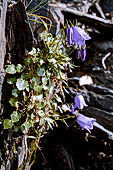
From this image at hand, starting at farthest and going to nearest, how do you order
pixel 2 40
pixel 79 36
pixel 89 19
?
1. pixel 89 19
2. pixel 79 36
3. pixel 2 40

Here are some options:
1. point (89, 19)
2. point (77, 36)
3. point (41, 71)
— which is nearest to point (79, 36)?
point (77, 36)

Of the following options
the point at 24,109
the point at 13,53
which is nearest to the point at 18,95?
the point at 24,109

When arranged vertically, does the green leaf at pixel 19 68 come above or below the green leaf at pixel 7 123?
above

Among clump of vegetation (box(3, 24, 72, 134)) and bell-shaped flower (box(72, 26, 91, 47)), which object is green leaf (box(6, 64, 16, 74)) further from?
bell-shaped flower (box(72, 26, 91, 47))

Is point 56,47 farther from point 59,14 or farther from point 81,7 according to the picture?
point 81,7

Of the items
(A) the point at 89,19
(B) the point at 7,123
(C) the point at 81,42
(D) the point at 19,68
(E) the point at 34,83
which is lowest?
(B) the point at 7,123

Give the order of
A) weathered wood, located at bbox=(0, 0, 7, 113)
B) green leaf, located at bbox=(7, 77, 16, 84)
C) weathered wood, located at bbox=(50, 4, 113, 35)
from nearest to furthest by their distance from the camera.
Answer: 1. weathered wood, located at bbox=(0, 0, 7, 113)
2. green leaf, located at bbox=(7, 77, 16, 84)
3. weathered wood, located at bbox=(50, 4, 113, 35)

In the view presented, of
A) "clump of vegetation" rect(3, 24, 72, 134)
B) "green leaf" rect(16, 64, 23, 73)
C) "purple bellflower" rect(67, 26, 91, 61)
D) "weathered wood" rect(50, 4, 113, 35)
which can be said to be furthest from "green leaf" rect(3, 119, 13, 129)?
"weathered wood" rect(50, 4, 113, 35)

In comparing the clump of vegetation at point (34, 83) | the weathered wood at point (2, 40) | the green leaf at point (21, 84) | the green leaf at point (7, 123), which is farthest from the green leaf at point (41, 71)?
the green leaf at point (7, 123)

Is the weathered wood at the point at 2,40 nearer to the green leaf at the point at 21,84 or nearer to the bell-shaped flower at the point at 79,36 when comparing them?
the green leaf at the point at 21,84

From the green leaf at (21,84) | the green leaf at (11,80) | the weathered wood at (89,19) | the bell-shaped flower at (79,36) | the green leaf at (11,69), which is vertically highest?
the weathered wood at (89,19)

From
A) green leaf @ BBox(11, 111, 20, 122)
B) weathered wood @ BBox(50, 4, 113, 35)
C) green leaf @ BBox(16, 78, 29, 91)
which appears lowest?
green leaf @ BBox(11, 111, 20, 122)

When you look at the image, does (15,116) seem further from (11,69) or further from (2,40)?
(2,40)
